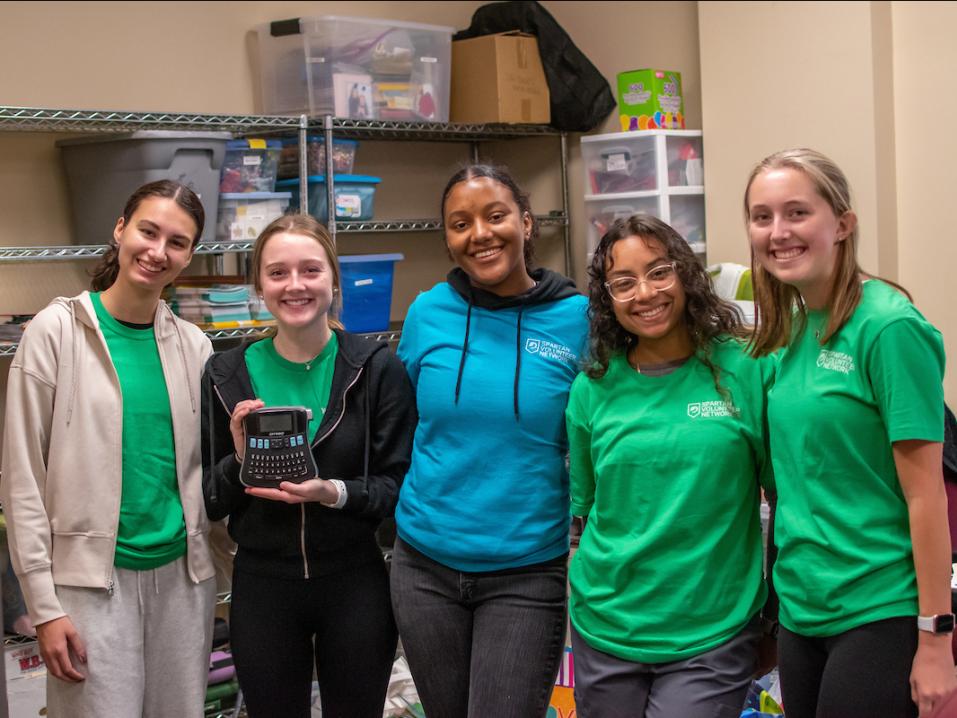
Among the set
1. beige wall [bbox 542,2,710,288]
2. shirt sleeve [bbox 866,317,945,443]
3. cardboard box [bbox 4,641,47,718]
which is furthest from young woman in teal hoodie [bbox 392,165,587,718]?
beige wall [bbox 542,2,710,288]

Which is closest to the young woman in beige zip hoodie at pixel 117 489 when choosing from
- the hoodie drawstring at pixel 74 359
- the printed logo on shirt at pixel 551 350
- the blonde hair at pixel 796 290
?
the hoodie drawstring at pixel 74 359

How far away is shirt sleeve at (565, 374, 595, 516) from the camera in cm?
189

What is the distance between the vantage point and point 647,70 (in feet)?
13.2

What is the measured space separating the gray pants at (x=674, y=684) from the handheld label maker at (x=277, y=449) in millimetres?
588

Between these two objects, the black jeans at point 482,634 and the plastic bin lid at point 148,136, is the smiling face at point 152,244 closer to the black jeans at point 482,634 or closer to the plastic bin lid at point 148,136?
the black jeans at point 482,634

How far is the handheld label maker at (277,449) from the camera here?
1.92m

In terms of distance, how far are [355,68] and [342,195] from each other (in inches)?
18.5

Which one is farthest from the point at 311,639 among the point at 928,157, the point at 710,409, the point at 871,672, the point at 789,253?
the point at 928,157

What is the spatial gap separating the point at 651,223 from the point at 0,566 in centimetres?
199

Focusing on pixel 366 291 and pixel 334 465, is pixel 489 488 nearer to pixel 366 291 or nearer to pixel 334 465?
pixel 334 465

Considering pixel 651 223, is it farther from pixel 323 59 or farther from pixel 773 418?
pixel 323 59

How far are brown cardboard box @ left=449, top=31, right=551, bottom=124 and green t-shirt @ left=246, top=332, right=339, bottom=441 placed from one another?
2.27 m

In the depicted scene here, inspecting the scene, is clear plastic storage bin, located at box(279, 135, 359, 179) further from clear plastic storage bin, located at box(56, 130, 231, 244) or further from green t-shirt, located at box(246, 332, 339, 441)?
green t-shirt, located at box(246, 332, 339, 441)

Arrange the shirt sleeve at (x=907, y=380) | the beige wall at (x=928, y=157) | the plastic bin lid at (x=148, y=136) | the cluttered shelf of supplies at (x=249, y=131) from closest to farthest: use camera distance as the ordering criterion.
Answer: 1. the shirt sleeve at (x=907, y=380)
2. the cluttered shelf of supplies at (x=249, y=131)
3. the plastic bin lid at (x=148, y=136)
4. the beige wall at (x=928, y=157)
